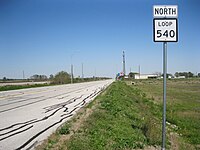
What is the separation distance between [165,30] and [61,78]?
70865 mm

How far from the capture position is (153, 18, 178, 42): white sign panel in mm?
4742

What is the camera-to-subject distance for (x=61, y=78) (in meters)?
74.2

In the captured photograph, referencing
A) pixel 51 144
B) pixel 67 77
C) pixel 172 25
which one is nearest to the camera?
pixel 172 25

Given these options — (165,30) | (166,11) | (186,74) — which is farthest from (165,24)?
(186,74)

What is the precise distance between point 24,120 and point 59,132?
3294mm

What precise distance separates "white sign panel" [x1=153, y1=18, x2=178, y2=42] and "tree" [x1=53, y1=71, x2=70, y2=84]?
68776mm

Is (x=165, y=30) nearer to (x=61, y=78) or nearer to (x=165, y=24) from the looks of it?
(x=165, y=24)

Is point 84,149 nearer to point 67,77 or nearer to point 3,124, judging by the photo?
point 3,124

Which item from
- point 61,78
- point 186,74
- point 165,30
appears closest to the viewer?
point 165,30

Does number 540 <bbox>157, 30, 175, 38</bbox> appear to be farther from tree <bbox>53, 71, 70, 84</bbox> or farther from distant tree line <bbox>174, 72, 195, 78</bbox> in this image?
distant tree line <bbox>174, 72, 195, 78</bbox>

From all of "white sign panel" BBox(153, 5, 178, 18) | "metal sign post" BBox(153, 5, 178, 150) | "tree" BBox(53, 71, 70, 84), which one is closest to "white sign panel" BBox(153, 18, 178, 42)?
"metal sign post" BBox(153, 5, 178, 150)

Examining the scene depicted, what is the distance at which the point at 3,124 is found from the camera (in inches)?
353

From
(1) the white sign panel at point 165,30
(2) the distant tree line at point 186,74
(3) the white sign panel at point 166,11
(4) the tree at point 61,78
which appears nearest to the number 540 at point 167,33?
(1) the white sign panel at point 165,30

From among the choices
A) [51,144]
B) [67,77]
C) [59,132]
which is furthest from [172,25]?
[67,77]
